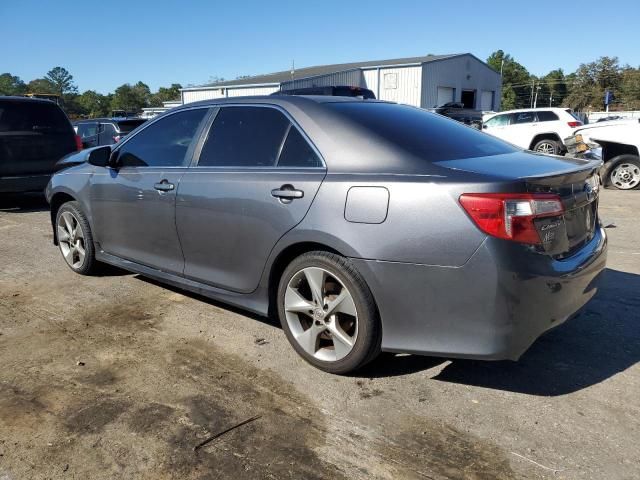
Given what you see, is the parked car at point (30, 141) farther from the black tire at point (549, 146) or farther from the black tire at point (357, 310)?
the black tire at point (549, 146)

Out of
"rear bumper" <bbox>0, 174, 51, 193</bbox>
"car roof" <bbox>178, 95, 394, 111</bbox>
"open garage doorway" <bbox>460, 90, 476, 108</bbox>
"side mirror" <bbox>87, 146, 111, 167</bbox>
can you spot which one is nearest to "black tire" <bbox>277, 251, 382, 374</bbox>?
"car roof" <bbox>178, 95, 394, 111</bbox>

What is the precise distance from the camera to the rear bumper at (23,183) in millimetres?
8539

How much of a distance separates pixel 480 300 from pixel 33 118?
28.7 feet

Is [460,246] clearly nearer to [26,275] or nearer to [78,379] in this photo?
[78,379]

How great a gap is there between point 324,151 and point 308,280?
0.77 m

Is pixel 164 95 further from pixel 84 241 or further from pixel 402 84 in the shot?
pixel 84 241

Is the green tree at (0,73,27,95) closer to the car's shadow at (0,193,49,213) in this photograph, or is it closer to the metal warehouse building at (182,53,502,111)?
the metal warehouse building at (182,53,502,111)

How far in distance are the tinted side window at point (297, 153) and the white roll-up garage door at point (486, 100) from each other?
40491 millimetres

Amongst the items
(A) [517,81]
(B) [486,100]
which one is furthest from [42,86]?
(B) [486,100]

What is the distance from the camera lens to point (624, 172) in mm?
10531

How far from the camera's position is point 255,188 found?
11.1ft

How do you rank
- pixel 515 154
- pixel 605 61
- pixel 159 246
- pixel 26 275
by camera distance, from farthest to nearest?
pixel 605 61 → pixel 26 275 → pixel 159 246 → pixel 515 154

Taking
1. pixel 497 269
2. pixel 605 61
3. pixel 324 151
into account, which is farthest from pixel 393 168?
pixel 605 61

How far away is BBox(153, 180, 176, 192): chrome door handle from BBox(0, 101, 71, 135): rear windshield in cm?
609
